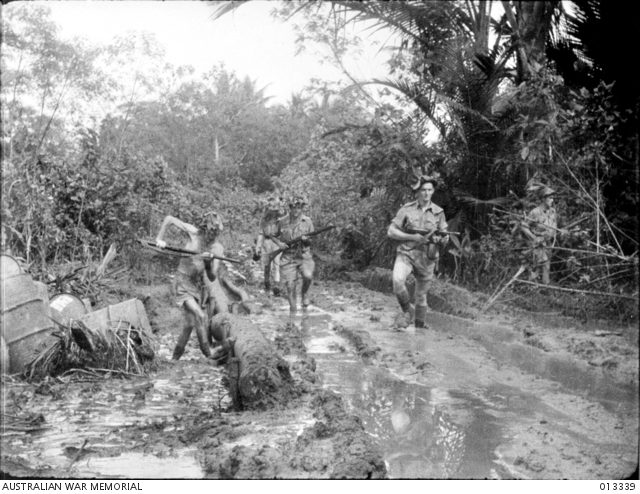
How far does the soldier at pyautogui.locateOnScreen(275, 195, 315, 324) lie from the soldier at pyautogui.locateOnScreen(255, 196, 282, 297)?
8cm

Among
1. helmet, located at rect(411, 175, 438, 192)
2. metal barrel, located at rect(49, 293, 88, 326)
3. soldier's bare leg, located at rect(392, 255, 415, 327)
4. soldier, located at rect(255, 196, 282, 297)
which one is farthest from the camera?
soldier's bare leg, located at rect(392, 255, 415, 327)

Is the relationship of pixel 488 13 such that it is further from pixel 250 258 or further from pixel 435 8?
pixel 250 258

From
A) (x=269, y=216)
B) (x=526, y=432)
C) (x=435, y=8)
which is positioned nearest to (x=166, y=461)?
(x=526, y=432)

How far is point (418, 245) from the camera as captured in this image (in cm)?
725

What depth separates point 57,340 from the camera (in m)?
6.63

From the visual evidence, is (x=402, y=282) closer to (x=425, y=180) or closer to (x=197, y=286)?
(x=425, y=180)

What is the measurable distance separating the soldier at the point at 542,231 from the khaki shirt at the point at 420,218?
0.81 metres

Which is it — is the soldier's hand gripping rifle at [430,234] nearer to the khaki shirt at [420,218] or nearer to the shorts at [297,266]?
the khaki shirt at [420,218]

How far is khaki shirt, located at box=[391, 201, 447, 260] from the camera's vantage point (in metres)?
6.68

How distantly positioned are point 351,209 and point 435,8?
2.02 meters

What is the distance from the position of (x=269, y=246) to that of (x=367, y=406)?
2.63 meters

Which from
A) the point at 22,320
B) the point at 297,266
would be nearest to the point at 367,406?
the point at 297,266
